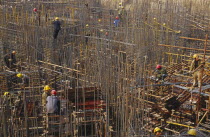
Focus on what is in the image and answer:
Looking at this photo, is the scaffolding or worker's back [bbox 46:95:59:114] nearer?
the scaffolding

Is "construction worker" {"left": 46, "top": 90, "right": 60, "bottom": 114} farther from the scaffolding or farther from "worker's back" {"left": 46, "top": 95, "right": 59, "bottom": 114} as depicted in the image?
the scaffolding

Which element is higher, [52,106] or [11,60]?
[11,60]

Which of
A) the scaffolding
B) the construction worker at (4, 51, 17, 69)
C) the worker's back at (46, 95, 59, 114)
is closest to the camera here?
the scaffolding

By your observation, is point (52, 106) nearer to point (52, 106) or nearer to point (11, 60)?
point (52, 106)

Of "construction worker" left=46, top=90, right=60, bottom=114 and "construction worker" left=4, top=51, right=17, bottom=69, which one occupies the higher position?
"construction worker" left=4, top=51, right=17, bottom=69

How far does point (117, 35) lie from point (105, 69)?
164 inches

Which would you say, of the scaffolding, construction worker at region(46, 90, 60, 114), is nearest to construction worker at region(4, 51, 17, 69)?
the scaffolding

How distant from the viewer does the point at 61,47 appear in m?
11.0

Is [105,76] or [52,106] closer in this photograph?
[52,106]

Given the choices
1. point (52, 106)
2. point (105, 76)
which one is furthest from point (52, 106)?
point (105, 76)

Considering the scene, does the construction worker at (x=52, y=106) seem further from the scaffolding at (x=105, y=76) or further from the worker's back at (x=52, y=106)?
the scaffolding at (x=105, y=76)

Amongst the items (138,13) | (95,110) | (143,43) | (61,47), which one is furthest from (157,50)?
(95,110)

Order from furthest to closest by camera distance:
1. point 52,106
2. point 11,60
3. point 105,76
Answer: point 11,60
point 105,76
point 52,106

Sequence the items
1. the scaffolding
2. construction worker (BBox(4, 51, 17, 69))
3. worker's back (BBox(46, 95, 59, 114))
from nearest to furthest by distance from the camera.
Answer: the scaffolding, worker's back (BBox(46, 95, 59, 114)), construction worker (BBox(4, 51, 17, 69))
